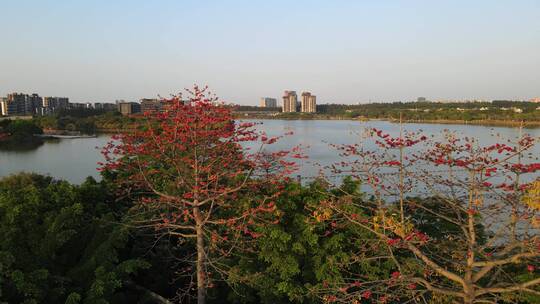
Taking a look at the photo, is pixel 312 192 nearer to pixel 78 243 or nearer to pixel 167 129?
pixel 167 129

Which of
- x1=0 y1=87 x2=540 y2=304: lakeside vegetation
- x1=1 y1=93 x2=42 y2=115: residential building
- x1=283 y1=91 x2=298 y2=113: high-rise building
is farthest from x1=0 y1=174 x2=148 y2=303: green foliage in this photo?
x1=283 y1=91 x2=298 y2=113: high-rise building

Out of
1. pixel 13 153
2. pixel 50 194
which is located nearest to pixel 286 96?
pixel 13 153

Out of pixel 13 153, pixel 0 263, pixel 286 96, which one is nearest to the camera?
pixel 0 263

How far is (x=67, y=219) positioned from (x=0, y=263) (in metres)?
1.17

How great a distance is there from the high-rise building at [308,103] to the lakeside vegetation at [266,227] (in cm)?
11941

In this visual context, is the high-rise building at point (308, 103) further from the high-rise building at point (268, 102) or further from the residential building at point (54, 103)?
the residential building at point (54, 103)

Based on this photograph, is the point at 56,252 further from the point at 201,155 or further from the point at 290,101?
the point at 290,101

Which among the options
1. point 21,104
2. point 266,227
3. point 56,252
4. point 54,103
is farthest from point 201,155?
point 54,103

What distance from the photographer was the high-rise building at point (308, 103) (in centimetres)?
12412

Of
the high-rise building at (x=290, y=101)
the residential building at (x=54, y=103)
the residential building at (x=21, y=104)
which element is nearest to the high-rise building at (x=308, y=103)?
the high-rise building at (x=290, y=101)

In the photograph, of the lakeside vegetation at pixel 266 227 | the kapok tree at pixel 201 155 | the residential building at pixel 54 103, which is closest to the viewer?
the lakeside vegetation at pixel 266 227

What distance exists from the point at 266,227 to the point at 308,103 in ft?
401

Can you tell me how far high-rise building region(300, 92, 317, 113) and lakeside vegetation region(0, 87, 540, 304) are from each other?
119 m

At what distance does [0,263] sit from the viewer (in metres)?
3.60
